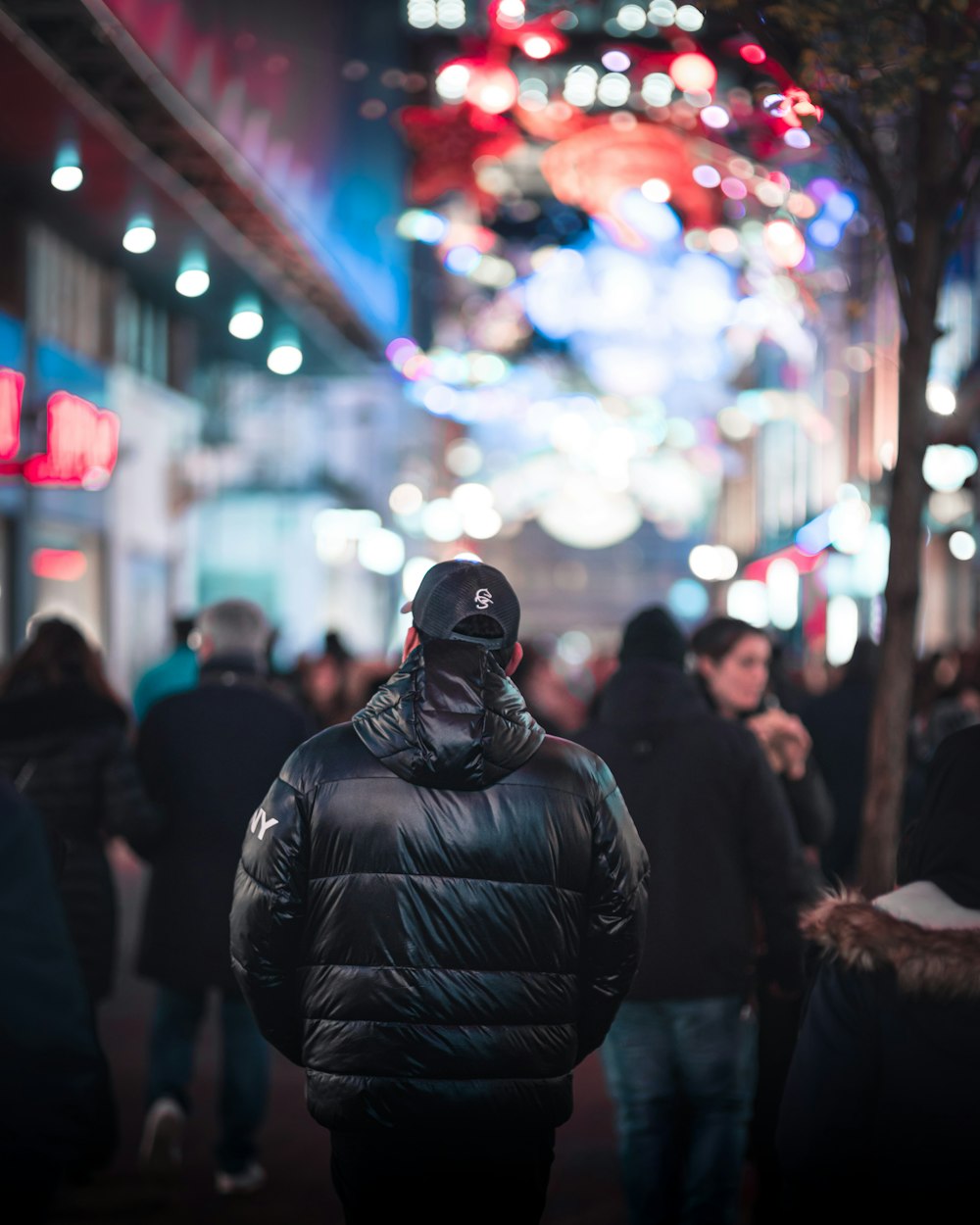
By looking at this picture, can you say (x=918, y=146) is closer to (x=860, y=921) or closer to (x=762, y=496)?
(x=860, y=921)

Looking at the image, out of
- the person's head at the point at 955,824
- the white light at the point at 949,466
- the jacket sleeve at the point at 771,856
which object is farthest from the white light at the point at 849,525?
the person's head at the point at 955,824

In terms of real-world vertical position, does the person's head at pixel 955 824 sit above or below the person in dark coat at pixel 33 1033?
above

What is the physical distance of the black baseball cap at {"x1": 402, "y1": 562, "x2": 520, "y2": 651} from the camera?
353 cm

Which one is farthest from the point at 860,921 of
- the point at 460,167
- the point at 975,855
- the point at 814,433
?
the point at 814,433

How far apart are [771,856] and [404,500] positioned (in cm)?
3753

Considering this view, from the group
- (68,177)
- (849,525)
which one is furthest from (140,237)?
(849,525)

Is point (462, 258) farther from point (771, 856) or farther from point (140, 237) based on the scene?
point (771, 856)

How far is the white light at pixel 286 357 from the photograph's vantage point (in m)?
22.8

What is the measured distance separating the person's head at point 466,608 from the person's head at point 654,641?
143 centimetres

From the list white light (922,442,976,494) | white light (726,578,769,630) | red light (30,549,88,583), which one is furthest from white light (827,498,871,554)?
white light (726,578,769,630)

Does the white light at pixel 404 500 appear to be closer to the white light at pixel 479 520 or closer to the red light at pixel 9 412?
the white light at pixel 479 520

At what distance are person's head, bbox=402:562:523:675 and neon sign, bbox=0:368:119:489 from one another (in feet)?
33.3

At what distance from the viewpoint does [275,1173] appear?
6246mm

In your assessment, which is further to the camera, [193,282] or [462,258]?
[462,258]
